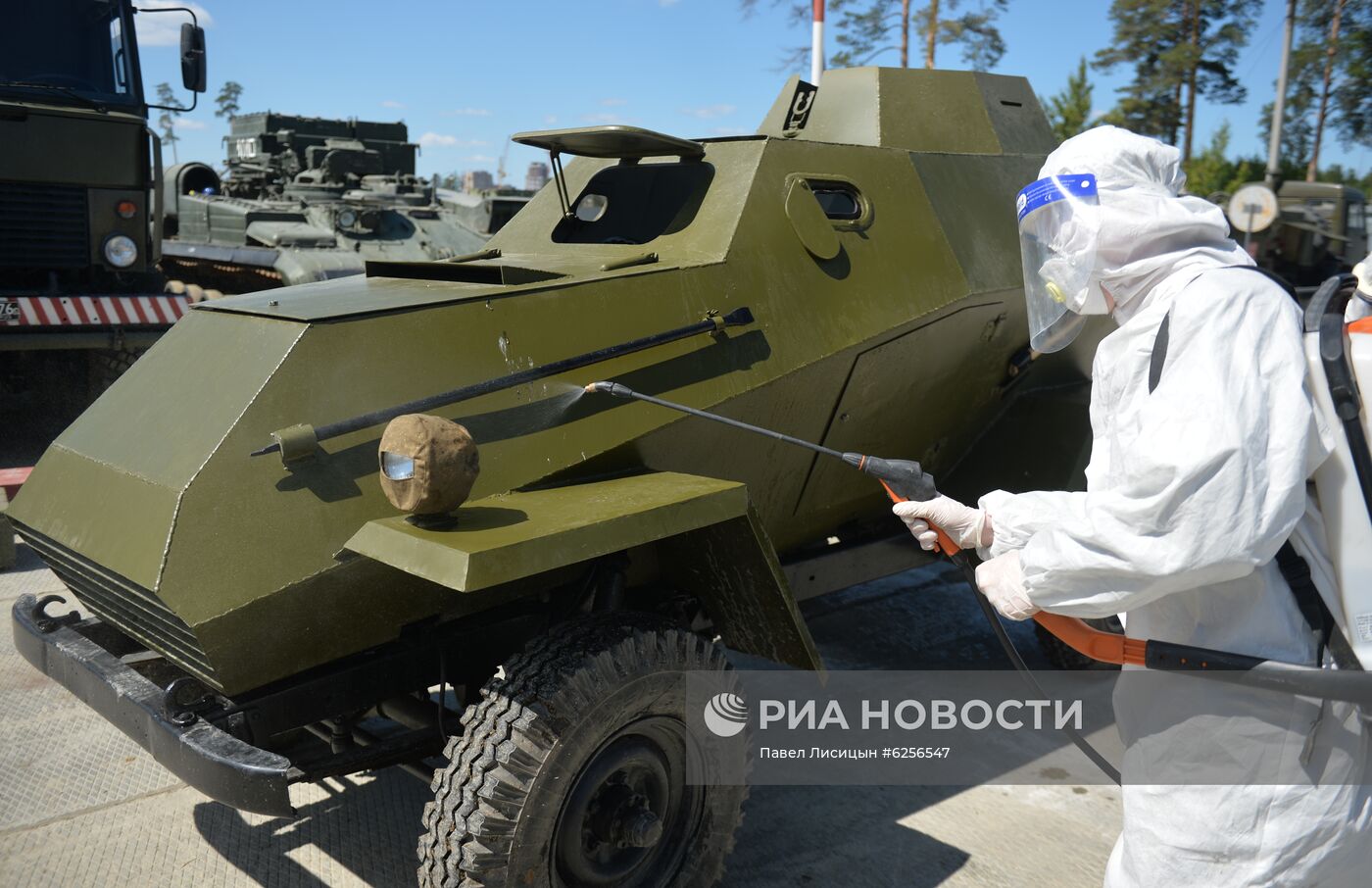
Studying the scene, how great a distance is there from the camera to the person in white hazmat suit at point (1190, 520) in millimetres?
1878

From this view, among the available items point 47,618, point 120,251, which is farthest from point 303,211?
point 47,618

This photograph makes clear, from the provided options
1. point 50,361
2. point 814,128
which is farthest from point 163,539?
point 50,361

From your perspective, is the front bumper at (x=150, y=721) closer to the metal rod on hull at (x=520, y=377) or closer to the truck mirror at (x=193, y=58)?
the metal rod on hull at (x=520, y=377)

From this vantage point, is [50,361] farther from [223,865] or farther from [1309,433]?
[1309,433]

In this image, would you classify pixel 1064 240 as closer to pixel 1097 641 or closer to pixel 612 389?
pixel 1097 641

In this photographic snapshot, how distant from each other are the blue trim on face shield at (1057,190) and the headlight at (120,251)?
8236 millimetres

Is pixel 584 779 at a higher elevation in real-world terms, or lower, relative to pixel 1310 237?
lower

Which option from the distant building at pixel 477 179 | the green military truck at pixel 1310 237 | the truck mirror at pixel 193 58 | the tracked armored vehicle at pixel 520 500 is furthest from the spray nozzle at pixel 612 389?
the distant building at pixel 477 179

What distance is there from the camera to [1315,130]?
29109mm

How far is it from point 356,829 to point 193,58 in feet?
19.0

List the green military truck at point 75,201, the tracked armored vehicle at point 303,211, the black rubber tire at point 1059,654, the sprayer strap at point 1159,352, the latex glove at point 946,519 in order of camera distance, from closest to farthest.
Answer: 1. the sprayer strap at point 1159,352
2. the latex glove at point 946,519
3. the black rubber tire at point 1059,654
4. the green military truck at point 75,201
5. the tracked armored vehicle at point 303,211

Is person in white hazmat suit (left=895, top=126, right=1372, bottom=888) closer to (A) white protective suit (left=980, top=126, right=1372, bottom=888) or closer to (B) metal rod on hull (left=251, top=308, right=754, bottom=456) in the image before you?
(A) white protective suit (left=980, top=126, right=1372, bottom=888)

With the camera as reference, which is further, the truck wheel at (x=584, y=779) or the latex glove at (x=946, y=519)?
the truck wheel at (x=584, y=779)

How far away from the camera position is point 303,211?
12.9 meters
